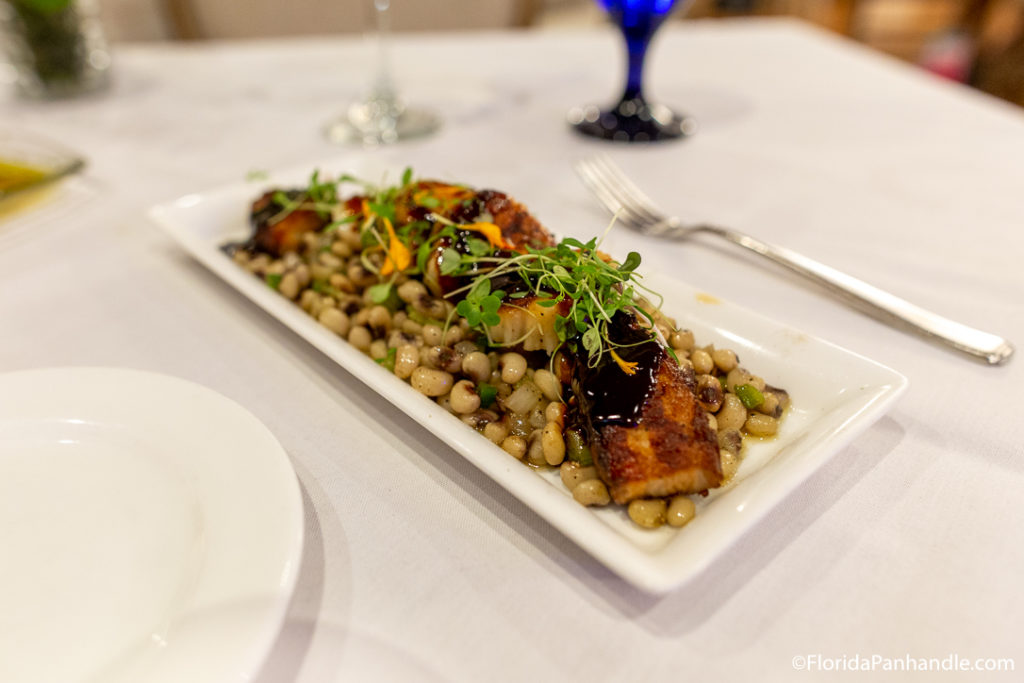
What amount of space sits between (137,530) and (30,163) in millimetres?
1651

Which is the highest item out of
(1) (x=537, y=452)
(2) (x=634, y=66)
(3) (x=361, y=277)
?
(2) (x=634, y=66)

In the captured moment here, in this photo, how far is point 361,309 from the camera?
58.6 inches

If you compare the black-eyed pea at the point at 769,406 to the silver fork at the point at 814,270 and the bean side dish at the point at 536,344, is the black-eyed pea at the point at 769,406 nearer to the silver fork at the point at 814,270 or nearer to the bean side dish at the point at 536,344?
the bean side dish at the point at 536,344

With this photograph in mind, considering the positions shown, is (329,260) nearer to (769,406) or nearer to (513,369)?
(513,369)

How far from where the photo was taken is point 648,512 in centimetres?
99

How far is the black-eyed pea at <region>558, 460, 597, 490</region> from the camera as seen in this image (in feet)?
3.51

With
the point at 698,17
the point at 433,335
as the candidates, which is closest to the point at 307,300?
the point at 433,335

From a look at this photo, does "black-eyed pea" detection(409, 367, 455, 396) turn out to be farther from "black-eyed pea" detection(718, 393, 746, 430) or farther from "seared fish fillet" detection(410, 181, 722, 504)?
"black-eyed pea" detection(718, 393, 746, 430)

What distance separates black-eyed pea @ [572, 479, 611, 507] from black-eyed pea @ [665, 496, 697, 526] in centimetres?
9

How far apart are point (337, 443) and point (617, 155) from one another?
1572 millimetres

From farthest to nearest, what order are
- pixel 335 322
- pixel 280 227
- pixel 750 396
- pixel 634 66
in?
1. pixel 634 66
2. pixel 280 227
3. pixel 335 322
4. pixel 750 396

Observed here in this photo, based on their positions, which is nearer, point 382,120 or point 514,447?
point 514,447

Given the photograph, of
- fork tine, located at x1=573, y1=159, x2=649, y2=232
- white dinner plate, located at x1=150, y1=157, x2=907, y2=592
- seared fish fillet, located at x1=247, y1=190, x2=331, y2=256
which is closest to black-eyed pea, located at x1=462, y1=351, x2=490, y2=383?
white dinner plate, located at x1=150, y1=157, x2=907, y2=592

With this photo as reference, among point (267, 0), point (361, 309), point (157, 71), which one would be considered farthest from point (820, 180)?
point (267, 0)
